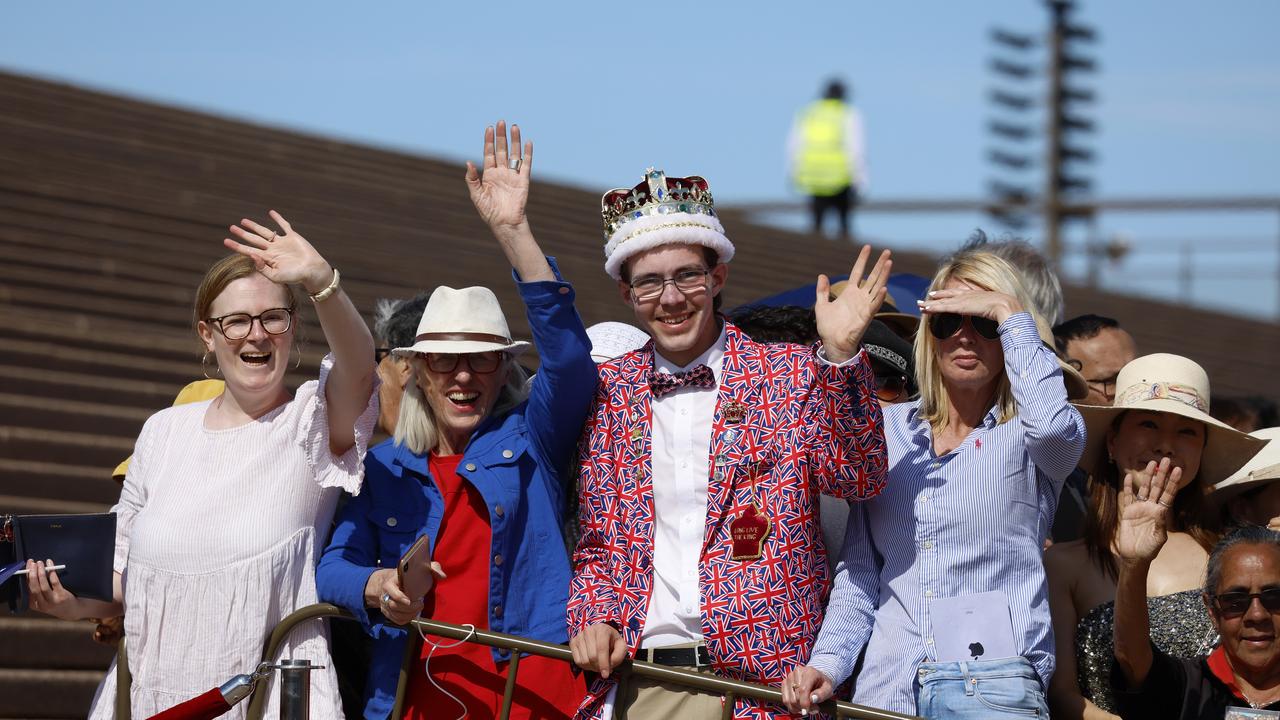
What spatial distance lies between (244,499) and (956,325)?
162 cm

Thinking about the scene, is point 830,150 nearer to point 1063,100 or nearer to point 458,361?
point 458,361

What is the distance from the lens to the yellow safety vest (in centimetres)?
1350

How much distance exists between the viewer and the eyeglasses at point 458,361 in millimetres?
3549

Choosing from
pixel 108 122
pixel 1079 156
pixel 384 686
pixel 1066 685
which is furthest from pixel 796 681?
pixel 1079 156

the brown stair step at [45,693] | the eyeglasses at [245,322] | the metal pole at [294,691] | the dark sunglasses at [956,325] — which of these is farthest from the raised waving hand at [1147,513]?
the brown stair step at [45,693]

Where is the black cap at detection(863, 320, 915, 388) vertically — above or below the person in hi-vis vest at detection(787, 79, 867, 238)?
below

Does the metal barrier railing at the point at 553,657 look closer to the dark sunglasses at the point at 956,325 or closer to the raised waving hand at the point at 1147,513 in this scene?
the raised waving hand at the point at 1147,513

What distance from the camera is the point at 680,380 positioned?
3.33m

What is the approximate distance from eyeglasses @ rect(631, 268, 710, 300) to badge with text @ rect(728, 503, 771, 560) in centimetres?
50

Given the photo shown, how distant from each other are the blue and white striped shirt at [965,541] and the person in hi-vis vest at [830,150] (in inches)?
410

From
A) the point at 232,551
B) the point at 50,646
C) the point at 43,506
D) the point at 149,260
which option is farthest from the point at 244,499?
the point at 149,260

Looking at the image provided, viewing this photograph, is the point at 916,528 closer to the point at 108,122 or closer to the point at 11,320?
the point at 11,320

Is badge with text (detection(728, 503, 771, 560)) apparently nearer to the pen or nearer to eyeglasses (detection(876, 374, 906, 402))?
eyeglasses (detection(876, 374, 906, 402))

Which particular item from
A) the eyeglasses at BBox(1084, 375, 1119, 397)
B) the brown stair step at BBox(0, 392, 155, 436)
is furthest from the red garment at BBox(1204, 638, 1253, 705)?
the brown stair step at BBox(0, 392, 155, 436)
